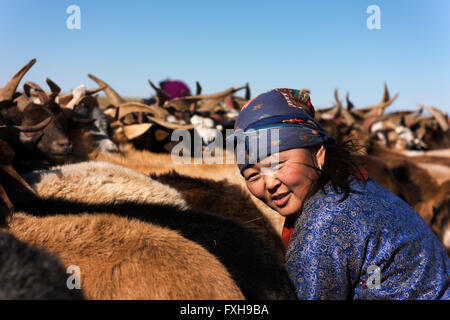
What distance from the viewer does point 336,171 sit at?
1.84 metres

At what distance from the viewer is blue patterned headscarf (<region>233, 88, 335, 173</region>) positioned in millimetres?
1727

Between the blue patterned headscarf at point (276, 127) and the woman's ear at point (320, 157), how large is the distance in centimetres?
4

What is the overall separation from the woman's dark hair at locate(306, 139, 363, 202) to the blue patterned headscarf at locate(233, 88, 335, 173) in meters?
0.06

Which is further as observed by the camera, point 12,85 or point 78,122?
point 78,122

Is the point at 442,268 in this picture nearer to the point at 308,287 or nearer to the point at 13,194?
the point at 308,287

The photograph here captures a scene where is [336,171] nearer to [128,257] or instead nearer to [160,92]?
[128,257]

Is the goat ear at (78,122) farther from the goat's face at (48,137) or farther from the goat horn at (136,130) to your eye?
the goat horn at (136,130)

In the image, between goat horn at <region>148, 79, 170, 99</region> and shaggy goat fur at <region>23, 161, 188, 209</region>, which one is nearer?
shaggy goat fur at <region>23, 161, 188, 209</region>

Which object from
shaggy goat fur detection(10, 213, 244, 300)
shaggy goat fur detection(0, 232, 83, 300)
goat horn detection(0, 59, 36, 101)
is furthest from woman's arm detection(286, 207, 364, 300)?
goat horn detection(0, 59, 36, 101)

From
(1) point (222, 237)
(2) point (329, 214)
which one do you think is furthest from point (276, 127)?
(1) point (222, 237)

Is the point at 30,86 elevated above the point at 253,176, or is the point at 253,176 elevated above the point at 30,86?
the point at 30,86

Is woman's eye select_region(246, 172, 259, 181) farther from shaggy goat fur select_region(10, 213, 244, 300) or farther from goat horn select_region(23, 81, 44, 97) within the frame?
goat horn select_region(23, 81, 44, 97)

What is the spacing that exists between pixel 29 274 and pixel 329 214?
3.92 feet

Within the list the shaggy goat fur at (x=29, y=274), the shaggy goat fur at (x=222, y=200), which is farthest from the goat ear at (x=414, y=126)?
the shaggy goat fur at (x=29, y=274)
